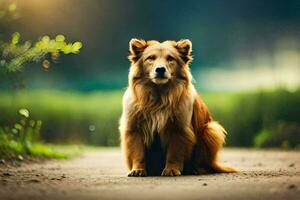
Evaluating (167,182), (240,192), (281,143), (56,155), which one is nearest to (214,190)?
(240,192)

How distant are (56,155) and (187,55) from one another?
5626 mm

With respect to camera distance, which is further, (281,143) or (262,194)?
(281,143)

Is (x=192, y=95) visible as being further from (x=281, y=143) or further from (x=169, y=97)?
(x=281, y=143)

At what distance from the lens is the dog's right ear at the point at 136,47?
776 centimetres

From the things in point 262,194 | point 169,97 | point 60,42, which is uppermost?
point 60,42

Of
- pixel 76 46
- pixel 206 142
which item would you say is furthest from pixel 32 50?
pixel 206 142

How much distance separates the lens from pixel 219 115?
59.1 ft

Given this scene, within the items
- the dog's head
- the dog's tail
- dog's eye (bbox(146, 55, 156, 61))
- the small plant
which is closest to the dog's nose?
the dog's head

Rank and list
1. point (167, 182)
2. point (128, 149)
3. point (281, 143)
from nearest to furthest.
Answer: point (167, 182) → point (128, 149) → point (281, 143)

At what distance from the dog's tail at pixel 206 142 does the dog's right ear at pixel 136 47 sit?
2.96ft

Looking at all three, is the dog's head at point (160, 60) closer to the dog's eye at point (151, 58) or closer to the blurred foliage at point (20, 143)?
the dog's eye at point (151, 58)

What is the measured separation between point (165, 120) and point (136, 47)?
0.99 m

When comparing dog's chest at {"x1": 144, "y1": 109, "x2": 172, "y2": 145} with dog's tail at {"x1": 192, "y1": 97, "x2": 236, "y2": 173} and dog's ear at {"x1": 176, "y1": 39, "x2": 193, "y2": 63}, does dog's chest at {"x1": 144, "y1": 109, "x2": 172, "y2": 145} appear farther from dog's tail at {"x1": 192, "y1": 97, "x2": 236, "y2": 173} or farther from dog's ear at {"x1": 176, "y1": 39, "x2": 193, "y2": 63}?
dog's ear at {"x1": 176, "y1": 39, "x2": 193, "y2": 63}

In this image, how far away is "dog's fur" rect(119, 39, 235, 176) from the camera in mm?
7402
